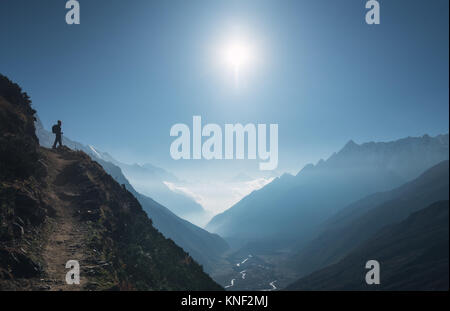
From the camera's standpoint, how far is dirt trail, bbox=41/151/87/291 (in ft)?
44.4

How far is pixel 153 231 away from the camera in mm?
27188

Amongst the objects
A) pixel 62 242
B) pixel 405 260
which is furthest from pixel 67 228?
pixel 405 260

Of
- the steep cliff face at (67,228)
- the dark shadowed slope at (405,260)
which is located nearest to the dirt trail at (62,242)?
the steep cliff face at (67,228)

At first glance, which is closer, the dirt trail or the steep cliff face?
the dirt trail

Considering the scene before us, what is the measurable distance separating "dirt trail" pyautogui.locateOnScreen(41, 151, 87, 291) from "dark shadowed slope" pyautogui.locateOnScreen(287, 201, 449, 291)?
14771 cm

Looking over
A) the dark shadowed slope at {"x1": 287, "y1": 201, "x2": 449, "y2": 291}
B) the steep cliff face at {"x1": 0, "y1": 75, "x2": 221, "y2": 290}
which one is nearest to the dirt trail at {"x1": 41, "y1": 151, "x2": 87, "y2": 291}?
the steep cliff face at {"x1": 0, "y1": 75, "x2": 221, "y2": 290}

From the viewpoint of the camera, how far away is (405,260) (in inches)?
5782

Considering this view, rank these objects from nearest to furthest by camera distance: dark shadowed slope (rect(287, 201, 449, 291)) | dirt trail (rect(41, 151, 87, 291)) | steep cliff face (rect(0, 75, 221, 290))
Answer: dirt trail (rect(41, 151, 87, 291)) → steep cliff face (rect(0, 75, 221, 290)) → dark shadowed slope (rect(287, 201, 449, 291))

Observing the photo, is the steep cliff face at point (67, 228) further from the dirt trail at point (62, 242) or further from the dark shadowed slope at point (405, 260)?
the dark shadowed slope at point (405, 260)

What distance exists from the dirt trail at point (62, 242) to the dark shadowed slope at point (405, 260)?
485 ft

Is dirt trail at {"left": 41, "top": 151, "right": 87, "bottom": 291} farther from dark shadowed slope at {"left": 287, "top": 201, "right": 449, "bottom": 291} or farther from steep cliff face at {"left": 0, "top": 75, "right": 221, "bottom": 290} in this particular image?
dark shadowed slope at {"left": 287, "top": 201, "right": 449, "bottom": 291}
